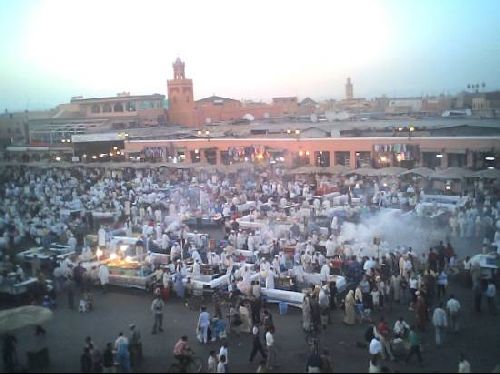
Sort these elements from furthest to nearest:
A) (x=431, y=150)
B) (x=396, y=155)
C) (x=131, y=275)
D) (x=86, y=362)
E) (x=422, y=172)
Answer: (x=396, y=155)
(x=431, y=150)
(x=422, y=172)
(x=131, y=275)
(x=86, y=362)

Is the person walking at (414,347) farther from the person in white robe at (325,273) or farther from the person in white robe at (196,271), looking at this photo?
the person in white robe at (196,271)

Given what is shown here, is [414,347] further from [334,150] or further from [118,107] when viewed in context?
[118,107]

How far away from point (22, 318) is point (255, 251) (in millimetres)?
6482

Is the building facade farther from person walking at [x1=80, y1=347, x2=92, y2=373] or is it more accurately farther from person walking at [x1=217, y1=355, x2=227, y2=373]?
person walking at [x1=80, y1=347, x2=92, y2=373]

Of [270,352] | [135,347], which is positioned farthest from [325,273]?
[135,347]

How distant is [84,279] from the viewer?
12500 millimetres

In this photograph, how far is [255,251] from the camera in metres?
14.0

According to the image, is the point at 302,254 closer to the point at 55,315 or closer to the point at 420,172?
the point at 55,315

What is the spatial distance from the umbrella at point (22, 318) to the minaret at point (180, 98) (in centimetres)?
4114

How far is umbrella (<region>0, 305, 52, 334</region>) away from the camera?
28.0 ft

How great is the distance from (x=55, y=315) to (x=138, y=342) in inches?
118

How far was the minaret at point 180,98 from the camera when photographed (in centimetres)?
4969

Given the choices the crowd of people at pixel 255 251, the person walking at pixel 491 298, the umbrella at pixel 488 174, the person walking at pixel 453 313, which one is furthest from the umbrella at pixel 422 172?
the person walking at pixel 453 313

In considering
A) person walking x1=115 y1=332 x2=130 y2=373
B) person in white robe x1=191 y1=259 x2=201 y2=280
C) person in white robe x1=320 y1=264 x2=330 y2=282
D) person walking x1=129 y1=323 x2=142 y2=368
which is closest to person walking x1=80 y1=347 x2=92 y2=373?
person walking x1=115 y1=332 x2=130 y2=373
